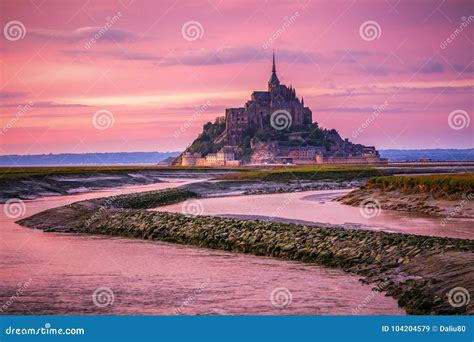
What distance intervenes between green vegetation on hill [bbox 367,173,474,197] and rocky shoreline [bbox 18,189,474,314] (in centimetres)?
1392

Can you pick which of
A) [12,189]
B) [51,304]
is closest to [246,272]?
[51,304]

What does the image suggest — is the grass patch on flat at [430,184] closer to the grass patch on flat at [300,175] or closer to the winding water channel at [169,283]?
the winding water channel at [169,283]

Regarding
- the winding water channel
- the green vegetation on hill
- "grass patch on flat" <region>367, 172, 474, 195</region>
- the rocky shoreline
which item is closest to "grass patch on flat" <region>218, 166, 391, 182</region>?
"grass patch on flat" <region>367, 172, 474, 195</region>

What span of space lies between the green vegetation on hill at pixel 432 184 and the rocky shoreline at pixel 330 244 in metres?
13.9

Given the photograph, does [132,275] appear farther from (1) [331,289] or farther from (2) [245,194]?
(2) [245,194]

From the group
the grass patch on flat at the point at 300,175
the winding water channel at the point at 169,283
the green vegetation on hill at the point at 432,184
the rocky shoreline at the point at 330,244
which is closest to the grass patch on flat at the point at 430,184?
the green vegetation on hill at the point at 432,184

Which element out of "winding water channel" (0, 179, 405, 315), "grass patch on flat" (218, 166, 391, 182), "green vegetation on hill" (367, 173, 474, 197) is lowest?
"winding water channel" (0, 179, 405, 315)

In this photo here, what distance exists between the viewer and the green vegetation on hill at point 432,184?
3875 cm

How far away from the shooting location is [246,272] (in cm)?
2188

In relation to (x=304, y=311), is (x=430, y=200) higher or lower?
higher

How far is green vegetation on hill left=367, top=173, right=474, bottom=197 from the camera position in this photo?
127 feet

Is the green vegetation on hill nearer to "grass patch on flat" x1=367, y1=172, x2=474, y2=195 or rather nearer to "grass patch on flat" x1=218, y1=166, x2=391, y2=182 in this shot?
"grass patch on flat" x1=367, y1=172, x2=474, y2=195

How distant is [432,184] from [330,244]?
18.9 meters

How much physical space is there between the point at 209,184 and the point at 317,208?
93.2 ft
